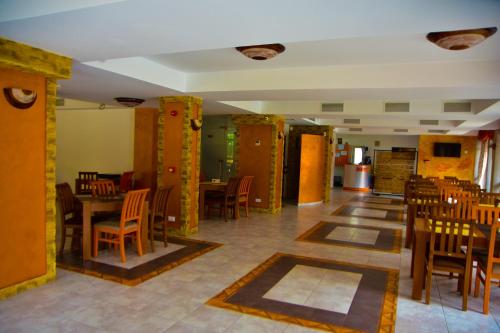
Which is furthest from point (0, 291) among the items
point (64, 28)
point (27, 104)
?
point (64, 28)

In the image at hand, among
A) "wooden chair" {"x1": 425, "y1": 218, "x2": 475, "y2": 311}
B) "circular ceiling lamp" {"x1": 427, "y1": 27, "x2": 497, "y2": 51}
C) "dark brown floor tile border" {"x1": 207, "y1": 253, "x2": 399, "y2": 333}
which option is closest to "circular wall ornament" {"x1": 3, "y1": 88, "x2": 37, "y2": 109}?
"dark brown floor tile border" {"x1": 207, "y1": 253, "x2": 399, "y2": 333}

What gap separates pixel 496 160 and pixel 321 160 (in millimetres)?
4667

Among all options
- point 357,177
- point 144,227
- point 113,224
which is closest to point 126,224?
point 113,224

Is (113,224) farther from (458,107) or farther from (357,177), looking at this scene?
(357,177)

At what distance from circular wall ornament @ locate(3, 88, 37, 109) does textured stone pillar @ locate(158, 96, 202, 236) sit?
2.65 metres

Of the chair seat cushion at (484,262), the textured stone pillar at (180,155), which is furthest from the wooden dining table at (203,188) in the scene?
the chair seat cushion at (484,262)

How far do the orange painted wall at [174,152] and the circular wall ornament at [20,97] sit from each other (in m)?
2.65

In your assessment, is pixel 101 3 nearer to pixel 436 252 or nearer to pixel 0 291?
pixel 0 291

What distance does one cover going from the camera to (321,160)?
10992 mm

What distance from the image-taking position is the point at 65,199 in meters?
4.92

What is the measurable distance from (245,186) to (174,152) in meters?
2.33

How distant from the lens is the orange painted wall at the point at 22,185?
3387 millimetres

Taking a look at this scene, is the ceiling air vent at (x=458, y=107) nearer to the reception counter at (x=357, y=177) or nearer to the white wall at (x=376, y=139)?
the reception counter at (x=357, y=177)

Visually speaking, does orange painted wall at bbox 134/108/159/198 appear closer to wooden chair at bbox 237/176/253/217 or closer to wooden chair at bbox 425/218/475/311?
wooden chair at bbox 237/176/253/217
